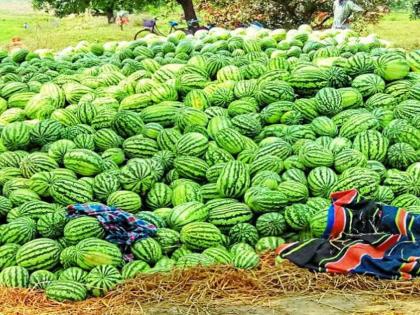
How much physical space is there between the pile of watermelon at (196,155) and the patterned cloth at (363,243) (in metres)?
0.16

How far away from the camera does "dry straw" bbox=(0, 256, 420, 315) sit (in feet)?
13.6

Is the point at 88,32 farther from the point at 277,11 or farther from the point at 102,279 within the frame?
the point at 102,279

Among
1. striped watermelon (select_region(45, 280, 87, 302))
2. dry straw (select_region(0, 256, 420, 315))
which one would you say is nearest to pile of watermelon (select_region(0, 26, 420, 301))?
striped watermelon (select_region(45, 280, 87, 302))

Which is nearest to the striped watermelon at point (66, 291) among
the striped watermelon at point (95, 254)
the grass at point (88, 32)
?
the striped watermelon at point (95, 254)

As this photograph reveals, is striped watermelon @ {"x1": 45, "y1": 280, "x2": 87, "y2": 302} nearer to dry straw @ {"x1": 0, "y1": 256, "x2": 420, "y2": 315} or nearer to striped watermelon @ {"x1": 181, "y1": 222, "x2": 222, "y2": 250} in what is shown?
dry straw @ {"x1": 0, "y1": 256, "x2": 420, "y2": 315}

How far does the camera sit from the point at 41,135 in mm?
5871

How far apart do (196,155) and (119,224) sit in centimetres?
111

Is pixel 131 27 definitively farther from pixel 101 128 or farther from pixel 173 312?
pixel 173 312

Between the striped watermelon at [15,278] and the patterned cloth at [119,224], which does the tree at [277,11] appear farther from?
the striped watermelon at [15,278]

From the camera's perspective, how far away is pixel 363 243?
4711 mm

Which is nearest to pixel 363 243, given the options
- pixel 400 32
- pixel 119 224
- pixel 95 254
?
pixel 119 224

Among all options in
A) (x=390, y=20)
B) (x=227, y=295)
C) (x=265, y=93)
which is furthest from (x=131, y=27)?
(x=227, y=295)

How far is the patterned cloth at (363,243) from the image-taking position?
4.42 metres

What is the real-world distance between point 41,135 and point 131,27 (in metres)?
28.3
